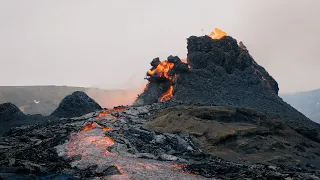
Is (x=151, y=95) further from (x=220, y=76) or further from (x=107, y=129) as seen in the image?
(x=107, y=129)

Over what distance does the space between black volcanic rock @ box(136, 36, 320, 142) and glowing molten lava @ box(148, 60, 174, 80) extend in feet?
10.4

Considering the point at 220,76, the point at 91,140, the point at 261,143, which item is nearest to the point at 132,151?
the point at 91,140

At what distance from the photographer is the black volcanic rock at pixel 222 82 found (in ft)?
262

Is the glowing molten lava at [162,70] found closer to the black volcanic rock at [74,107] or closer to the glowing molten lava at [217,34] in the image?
the glowing molten lava at [217,34]

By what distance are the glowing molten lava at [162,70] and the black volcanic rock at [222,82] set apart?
3180mm

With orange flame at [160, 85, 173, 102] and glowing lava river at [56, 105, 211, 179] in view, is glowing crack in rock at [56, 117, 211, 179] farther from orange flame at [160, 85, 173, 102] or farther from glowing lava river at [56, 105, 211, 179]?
orange flame at [160, 85, 173, 102]

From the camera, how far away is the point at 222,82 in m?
84.0

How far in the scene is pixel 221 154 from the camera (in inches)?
1761

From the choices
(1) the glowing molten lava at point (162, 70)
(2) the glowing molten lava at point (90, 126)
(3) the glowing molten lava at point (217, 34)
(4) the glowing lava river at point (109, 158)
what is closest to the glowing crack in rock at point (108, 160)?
(4) the glowing lava river at point (109, 158)

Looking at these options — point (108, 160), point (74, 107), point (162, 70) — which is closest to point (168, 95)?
point (162, 70)

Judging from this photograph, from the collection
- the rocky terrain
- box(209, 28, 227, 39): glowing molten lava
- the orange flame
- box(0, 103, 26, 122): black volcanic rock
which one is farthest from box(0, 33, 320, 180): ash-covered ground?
box(209, 28, 227, 39): glowing molten lava

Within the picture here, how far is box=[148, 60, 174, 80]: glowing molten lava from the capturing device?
9131 cm

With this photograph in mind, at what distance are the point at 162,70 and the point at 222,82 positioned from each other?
1836cm

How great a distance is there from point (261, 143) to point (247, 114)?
11.5 m
